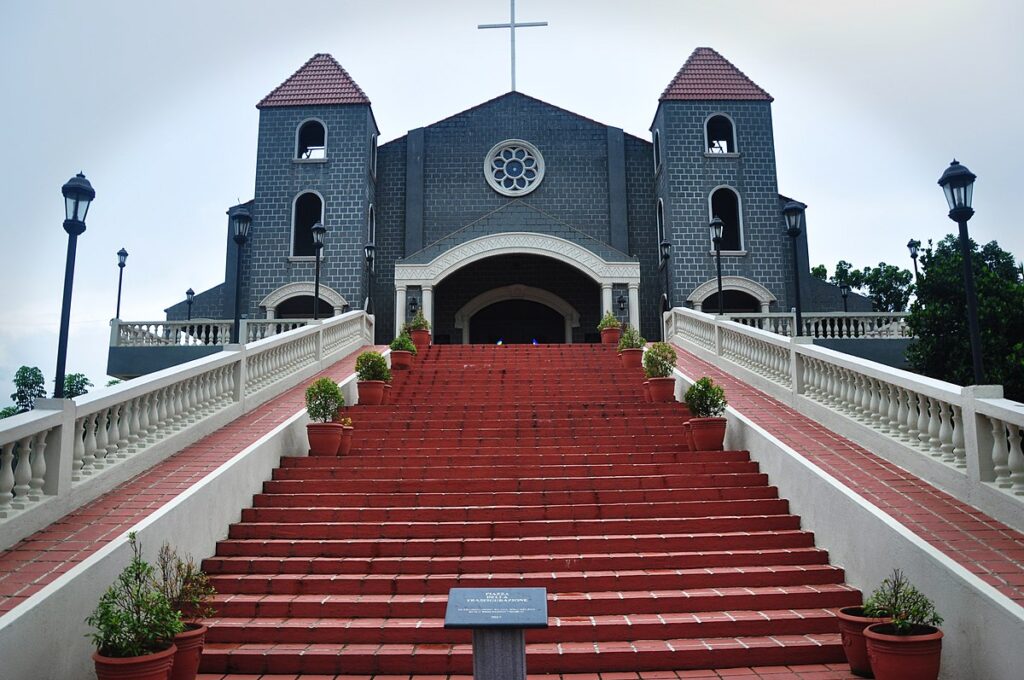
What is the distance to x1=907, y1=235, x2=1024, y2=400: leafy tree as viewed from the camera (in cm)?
1323

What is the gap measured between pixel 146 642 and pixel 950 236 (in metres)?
37.7

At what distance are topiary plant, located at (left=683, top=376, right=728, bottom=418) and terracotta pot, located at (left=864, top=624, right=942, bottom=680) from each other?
16.6 feet

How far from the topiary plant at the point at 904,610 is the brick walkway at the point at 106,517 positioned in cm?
575

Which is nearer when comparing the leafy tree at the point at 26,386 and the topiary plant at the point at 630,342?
the topiary plant at the point at 630,342

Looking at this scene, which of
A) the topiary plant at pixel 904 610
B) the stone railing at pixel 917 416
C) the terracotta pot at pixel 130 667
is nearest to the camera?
the terracotta pot at pixel 130 667

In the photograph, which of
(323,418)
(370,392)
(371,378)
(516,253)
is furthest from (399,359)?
(516,253)

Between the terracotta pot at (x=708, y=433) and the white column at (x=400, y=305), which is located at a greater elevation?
the white column at (x=400, y=305)

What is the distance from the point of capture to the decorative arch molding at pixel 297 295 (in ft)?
78.8

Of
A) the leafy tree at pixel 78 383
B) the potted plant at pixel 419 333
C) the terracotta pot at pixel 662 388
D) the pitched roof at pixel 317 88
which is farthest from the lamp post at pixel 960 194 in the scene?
the leafy tree at pixel 78 383

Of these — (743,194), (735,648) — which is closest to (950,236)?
(743,194)

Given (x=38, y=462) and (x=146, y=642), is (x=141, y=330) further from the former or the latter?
(x=146, y=642)

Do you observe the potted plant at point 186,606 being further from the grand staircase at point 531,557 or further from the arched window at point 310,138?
the arched window at point 310,138

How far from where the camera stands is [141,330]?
18.5 meters

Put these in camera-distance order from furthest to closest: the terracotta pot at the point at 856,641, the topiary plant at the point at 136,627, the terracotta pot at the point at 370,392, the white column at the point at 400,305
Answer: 1. the white column at the point at 400,305
2. the terracotta pot at the point at 370,392
3. the terracotta pot at the point at 856,641
4. the topiary plant at the point at 136,627
